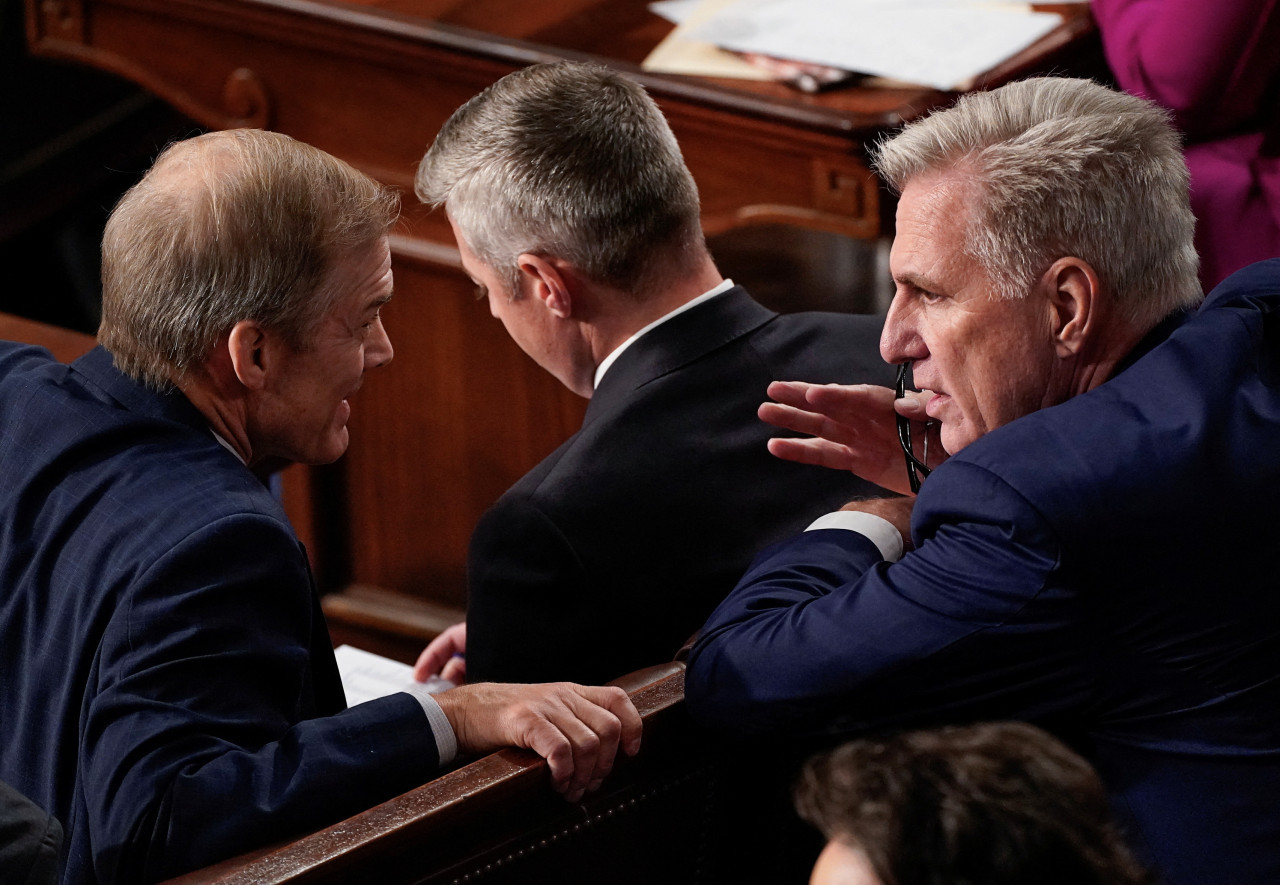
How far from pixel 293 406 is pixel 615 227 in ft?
1.64

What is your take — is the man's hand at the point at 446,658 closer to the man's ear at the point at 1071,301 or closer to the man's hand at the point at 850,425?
the man's hand at the point at 850,425

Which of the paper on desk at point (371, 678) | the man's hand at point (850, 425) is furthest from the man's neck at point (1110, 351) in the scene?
the paper on desk at point (371, 678)

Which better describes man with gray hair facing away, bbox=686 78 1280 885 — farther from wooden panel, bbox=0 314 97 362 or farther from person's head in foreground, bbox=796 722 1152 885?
wooden panel, bbox=0 314 97 362

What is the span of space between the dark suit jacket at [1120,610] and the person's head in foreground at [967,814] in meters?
0.29

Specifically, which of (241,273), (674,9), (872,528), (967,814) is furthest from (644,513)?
(674,9)

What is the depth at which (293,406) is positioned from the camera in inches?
62.4

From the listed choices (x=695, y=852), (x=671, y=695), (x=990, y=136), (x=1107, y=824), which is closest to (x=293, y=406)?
(x=671, y=695)

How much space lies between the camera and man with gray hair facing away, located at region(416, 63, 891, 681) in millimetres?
1690

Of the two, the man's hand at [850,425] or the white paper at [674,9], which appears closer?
the man's hand at [850,425]

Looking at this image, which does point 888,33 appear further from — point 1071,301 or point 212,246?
point 212,246

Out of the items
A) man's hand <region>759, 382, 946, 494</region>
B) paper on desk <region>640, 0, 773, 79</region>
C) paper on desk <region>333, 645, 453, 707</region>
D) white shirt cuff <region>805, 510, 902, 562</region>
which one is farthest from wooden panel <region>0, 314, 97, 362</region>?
white shirt cuff <region>805, 510, 902, 562</region>

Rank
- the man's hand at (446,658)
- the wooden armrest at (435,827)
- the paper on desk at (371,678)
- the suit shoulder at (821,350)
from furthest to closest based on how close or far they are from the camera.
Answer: the man's hand at (446,658) → the paper on desk at (371,678) → the suit shoulder at (821,350) → the wooden armrest at (435,827)

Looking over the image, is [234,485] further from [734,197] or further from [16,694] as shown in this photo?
[734,197]

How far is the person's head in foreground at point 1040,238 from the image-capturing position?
1.38 m
